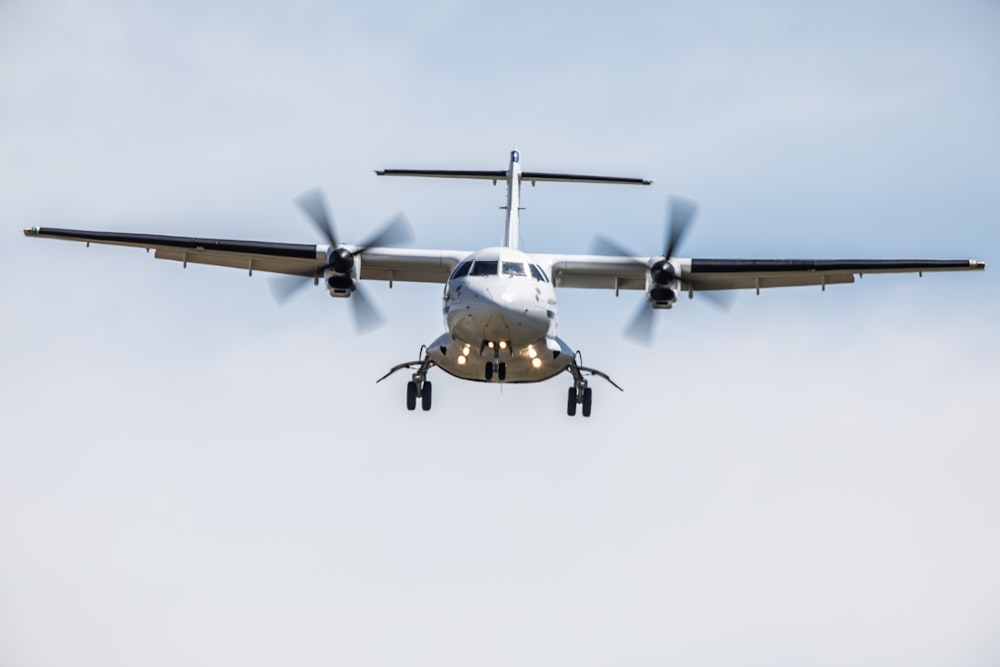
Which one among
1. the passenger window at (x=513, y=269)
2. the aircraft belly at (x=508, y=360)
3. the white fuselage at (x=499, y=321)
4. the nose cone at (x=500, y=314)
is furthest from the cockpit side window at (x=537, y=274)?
the aircraft belly at (x=508, y=360)

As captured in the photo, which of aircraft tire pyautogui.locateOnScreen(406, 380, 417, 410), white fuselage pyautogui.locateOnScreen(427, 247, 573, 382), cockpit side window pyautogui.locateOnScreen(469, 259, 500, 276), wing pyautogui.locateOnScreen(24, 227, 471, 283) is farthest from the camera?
wing pyautogui.locateOnScreen(24, 227, 471, 283)

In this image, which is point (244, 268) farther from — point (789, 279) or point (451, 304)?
point (789, 279)

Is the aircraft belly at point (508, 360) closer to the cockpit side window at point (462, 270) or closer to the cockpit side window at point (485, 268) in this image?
the cockpit side window at point (462, 270)

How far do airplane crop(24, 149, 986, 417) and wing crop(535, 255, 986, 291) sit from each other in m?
0.02

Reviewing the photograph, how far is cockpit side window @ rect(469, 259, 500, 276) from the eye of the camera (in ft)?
56.1

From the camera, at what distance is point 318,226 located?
1978cm

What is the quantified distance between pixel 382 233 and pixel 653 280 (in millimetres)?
4363

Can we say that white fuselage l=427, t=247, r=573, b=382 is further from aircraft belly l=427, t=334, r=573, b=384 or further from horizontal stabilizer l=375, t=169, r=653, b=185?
horizontal stabilizer l=375, t=169, r=653, b=185

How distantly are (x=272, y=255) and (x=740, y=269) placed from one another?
25.0 feet

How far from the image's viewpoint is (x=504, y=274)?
17062mm

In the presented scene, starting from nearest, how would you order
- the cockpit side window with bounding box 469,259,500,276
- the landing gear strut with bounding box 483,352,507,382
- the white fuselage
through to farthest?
1. the white fuselage
2. the cockpit side window with bounding box 469,259,500,276
3. the landing gear strut with bounding box 483,352,507,382

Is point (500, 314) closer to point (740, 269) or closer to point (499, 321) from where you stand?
point (499, 321)

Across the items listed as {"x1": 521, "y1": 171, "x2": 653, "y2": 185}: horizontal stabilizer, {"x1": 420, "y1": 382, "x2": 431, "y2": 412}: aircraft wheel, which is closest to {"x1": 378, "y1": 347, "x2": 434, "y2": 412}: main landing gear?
{"x1": 420, "y1": 382, "x2": 431, "y2": 412}: aircraft wheel

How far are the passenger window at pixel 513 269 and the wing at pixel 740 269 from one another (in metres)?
3.13
